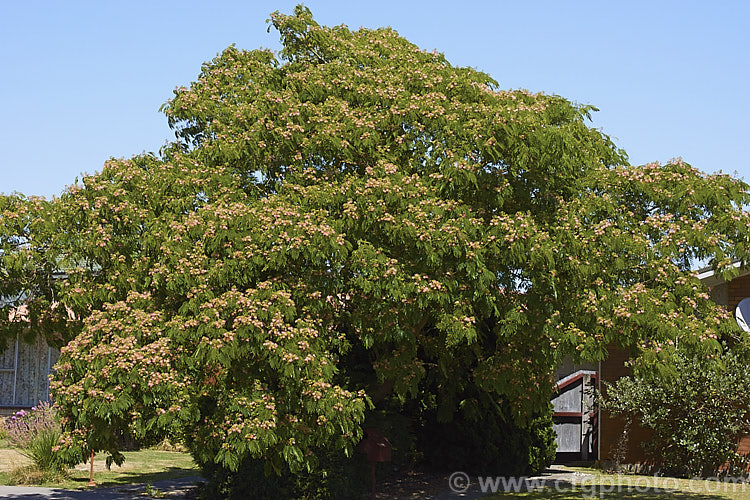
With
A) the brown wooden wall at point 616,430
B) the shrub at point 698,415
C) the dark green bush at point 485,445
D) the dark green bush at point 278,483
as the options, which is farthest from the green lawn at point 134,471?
the shrub at point 698,415

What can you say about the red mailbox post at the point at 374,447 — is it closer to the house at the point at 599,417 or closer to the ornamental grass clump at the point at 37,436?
the house at the point at 599,417

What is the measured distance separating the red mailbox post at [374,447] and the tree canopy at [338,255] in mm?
2312

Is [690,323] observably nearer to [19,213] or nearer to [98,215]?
[98,215]

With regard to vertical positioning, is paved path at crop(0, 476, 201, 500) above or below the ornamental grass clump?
below

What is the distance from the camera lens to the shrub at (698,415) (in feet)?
64.6

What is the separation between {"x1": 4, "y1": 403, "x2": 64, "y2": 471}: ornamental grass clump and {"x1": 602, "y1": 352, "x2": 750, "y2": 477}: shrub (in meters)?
13.1

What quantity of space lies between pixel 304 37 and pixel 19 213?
591 centimetres

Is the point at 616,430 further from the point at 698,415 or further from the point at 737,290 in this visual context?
the point at 737,290

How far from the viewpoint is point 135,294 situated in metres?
12.7

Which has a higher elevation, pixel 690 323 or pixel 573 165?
pixel 573 165

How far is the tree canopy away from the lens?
11.9 metres

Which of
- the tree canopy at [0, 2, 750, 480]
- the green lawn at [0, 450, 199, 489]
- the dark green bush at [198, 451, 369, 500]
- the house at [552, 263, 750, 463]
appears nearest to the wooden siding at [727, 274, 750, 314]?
the house at [552, 263, 750, 463]

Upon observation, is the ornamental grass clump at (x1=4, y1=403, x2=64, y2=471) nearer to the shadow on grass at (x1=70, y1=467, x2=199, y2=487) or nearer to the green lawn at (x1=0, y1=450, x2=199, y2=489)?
the green lawn at (x1=0, y1=450, x2=199, y2=489)

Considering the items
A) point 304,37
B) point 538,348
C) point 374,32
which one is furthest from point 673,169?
point 304,37
